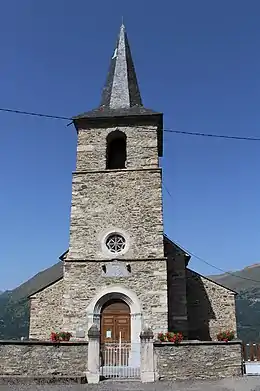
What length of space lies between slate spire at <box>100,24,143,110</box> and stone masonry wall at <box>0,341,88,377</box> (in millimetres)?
11465

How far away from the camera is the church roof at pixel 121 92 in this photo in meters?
19.4

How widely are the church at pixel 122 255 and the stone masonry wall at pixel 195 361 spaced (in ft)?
Answer: 9.57

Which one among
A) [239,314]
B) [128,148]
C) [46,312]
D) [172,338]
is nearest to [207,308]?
[172,338]

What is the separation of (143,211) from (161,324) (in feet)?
14.9

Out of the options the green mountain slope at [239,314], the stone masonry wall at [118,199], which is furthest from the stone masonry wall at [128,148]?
the green mountain slope at [239,314]

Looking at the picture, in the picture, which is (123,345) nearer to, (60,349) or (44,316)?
(60,349)

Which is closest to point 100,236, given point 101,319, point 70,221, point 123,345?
point 70,221

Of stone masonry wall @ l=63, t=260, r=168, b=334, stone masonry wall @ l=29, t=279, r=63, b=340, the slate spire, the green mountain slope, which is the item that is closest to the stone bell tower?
stone masonry wall @ l=63, t=260, r=168, b=334

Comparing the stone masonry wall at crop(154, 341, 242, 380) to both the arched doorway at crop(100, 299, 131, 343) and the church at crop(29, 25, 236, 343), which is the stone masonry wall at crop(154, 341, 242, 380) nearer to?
the church at crop(29, 25, 236, 343)

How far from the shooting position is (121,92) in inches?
827

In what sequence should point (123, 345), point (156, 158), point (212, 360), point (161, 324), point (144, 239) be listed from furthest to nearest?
point (156, 158) < point (144, 239) < point (161, 324) < point (123, 345) < point (212, 360)

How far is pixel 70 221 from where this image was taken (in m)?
17.7

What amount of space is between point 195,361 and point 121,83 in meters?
14.0

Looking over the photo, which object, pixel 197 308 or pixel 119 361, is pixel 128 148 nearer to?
pixel 197 308
